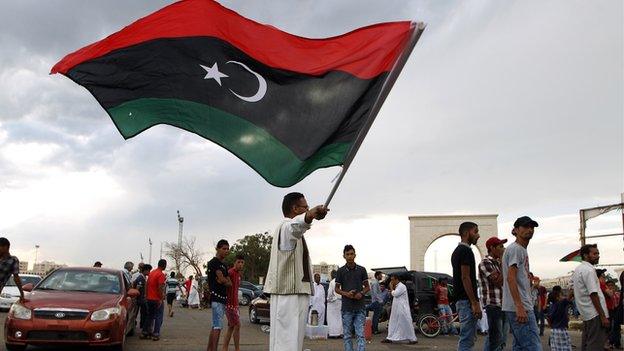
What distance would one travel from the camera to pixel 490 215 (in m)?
37.7

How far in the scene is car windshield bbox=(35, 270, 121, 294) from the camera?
1020 centimetres

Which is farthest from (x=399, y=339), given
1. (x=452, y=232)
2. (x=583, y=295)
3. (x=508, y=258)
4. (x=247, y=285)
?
(x=452, y=232)

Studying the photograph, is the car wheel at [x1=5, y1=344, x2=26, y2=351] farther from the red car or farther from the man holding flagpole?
the man holding flagpole

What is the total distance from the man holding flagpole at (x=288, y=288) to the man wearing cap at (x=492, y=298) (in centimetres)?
334

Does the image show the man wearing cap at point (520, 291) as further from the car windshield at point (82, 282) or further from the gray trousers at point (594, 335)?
the car windshield at point (82, 282)

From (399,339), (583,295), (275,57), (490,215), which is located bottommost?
(399,339)

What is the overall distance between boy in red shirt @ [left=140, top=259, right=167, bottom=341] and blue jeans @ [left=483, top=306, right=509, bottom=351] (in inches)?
295

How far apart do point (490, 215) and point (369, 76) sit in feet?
114

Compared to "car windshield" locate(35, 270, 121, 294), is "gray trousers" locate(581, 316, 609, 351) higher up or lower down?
lower down

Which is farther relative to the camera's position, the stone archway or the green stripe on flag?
the stone archway

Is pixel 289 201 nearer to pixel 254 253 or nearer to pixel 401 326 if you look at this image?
pixel 401 326

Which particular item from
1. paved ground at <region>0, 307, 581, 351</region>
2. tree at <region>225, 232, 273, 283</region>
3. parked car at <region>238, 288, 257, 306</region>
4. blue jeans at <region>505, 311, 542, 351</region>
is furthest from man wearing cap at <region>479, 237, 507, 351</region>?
tree at <region>225, 232, 273, 283</region>

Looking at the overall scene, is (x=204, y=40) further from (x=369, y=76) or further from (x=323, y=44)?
(x=369, y=76)

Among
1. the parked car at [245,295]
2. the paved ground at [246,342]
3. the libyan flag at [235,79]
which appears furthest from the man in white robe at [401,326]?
the parked car at [245,295]
